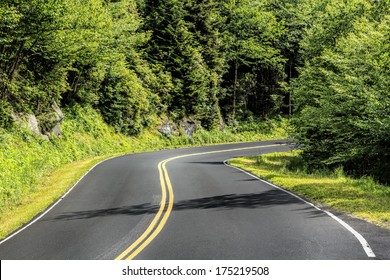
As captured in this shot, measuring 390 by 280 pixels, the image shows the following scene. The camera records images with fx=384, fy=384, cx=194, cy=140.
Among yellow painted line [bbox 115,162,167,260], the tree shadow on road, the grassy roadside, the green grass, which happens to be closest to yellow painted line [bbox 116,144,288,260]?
yellow painted line [bbox 115,162,167,260]

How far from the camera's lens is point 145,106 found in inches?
1582

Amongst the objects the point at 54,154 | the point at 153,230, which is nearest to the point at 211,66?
the point at 54,154

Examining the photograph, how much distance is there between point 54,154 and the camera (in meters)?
25.9

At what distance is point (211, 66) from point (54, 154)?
1163 inches

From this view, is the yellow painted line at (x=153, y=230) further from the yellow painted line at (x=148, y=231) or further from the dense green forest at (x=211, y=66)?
the dense green forest at (x=211, y=66)

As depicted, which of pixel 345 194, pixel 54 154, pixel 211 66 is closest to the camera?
pixel 345 194

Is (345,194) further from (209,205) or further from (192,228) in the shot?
(192,228)

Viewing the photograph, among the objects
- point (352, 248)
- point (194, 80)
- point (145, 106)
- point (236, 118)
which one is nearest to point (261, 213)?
point (352, 248)

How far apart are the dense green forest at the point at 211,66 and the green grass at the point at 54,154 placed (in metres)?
1.53

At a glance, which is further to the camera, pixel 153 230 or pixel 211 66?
pixel 211 66

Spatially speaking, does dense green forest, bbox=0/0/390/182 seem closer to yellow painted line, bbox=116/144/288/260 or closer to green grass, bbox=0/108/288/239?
green grass, bbox=0/108/288/239

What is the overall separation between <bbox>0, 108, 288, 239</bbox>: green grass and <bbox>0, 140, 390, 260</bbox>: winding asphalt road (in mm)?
1557

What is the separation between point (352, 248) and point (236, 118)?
4679cm
